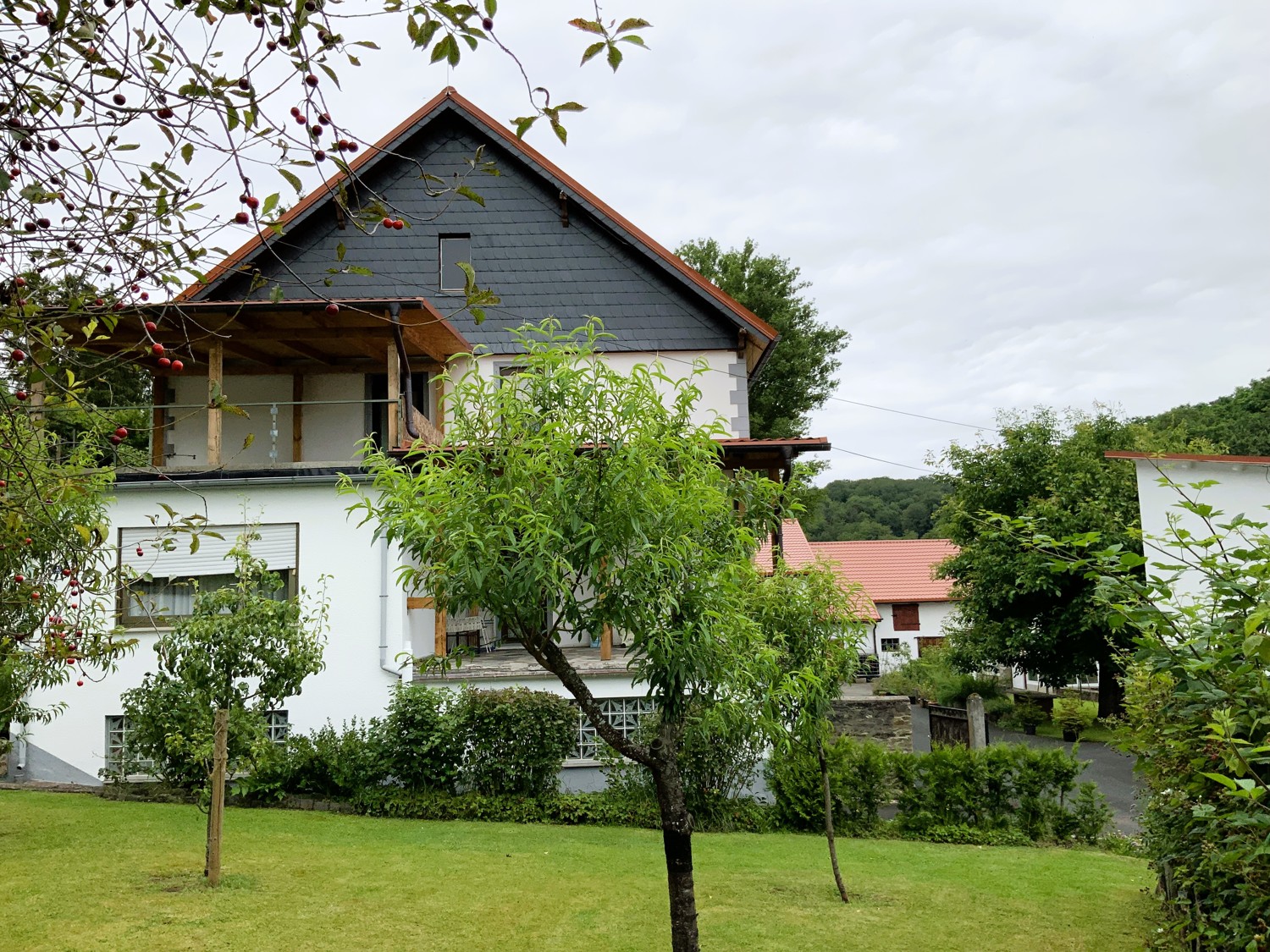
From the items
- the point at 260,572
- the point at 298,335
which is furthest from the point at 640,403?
the point at 298,335

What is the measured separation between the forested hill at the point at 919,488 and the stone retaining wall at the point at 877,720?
21.9m

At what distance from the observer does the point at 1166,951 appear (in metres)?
5.56

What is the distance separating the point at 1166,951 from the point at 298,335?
42.9ft

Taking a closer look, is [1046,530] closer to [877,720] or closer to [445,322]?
[877,720]

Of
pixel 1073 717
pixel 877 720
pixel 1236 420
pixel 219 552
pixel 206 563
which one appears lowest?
pixel 1073 717

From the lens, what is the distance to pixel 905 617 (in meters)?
39.0

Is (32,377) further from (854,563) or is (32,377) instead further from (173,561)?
(854,563)

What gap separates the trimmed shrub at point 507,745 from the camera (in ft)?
42.2

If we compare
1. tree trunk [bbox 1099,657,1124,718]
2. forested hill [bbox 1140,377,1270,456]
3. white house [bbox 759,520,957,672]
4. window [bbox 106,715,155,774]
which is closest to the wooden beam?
window [bbox 106,715,155,774]

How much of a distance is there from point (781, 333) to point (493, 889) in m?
27.9

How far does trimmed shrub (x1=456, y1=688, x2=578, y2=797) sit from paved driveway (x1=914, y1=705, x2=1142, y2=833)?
6.11 m

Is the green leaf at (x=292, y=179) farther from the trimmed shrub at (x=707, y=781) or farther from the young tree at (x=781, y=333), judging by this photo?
the young tree at (x=781, y=333)

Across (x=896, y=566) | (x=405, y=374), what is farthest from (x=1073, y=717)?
(x=896, y=566)

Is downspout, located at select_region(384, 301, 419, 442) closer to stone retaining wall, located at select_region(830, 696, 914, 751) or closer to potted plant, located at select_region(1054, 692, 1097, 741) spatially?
stone retaining wall, located at select_region(830, 696, 914, 751)
